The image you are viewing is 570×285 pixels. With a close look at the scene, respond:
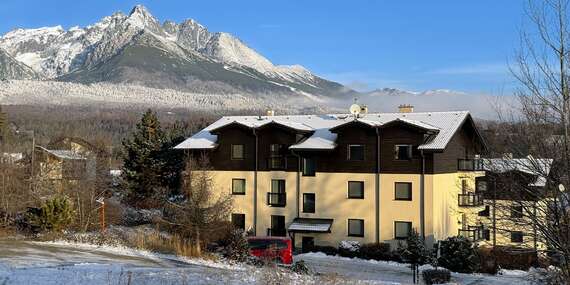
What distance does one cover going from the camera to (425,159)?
117 ft

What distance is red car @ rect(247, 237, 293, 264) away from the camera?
26203 millimetres

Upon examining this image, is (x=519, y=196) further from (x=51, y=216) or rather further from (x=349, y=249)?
(x=349, y=249)

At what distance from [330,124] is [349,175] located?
5554 mm

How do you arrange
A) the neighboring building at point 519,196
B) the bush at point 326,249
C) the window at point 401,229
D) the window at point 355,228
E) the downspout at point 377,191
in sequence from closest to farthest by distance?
the neighboring building at point 519,196 < the window at point 401,229 < the bush at point 326,249 < the downspout at point 377,191 < the window at point 355,228

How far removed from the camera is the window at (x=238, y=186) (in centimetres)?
4075

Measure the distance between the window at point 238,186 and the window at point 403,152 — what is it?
10.5 meters

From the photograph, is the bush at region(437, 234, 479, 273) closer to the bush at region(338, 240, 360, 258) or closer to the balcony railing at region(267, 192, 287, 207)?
the bush at region(338, 240, 360, 258)

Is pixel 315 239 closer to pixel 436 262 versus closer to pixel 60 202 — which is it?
pixel 436 262

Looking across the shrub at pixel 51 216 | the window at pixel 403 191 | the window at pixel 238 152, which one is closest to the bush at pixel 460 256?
the window at pixel 403 191

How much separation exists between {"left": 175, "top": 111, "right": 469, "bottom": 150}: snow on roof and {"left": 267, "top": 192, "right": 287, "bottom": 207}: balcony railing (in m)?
3.38

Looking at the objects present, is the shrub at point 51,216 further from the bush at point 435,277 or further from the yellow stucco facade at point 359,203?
the bush at point 435,277

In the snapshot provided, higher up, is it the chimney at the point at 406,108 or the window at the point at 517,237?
the chimney at the point at 406,108

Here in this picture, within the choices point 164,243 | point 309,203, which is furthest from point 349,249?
point 164,243

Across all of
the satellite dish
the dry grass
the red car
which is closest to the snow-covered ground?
the red car
